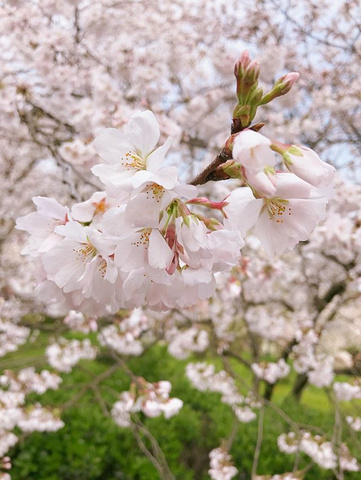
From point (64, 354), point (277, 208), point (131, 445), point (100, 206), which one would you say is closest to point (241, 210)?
point (277, 208)

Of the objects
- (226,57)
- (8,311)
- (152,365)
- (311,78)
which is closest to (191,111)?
(226,57)

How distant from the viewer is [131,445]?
3803 mm

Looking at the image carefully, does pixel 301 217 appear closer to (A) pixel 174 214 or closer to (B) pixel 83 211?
(A) pixel 174 214

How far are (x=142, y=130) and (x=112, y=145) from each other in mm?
59

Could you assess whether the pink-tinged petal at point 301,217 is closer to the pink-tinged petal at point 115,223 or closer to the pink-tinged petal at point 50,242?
the pink-tinged petal at point 115,223

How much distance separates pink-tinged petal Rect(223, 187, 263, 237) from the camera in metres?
0.60

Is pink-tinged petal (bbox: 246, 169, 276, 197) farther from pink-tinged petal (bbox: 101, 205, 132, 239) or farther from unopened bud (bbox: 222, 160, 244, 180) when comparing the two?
pink-tinged petal (bbox: 101, 205, 132, 239)

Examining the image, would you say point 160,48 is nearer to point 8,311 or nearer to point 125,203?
point 125,203

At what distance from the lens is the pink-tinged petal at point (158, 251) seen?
1.86 ft

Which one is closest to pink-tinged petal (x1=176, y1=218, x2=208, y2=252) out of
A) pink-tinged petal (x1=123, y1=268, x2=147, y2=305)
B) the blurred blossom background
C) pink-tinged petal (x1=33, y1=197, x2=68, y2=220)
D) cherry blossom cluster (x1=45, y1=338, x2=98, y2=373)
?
pink-tinged petal (x1=123, y1=268, x2=147, y2=305)

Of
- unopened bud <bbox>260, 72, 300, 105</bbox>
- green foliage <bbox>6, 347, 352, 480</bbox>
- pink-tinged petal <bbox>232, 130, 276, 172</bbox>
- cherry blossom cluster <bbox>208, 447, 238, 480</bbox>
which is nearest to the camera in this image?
pink-tinged petal <bbox>232, 130, 276, 172</bbox>

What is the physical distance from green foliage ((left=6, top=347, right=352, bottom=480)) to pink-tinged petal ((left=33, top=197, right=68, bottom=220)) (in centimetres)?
226

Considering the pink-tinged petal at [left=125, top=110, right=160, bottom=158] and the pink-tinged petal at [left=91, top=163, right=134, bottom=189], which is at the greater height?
the pink-tinged petal at [left=125, top=110, right=160, bottom=158]

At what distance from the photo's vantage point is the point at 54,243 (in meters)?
0.73
